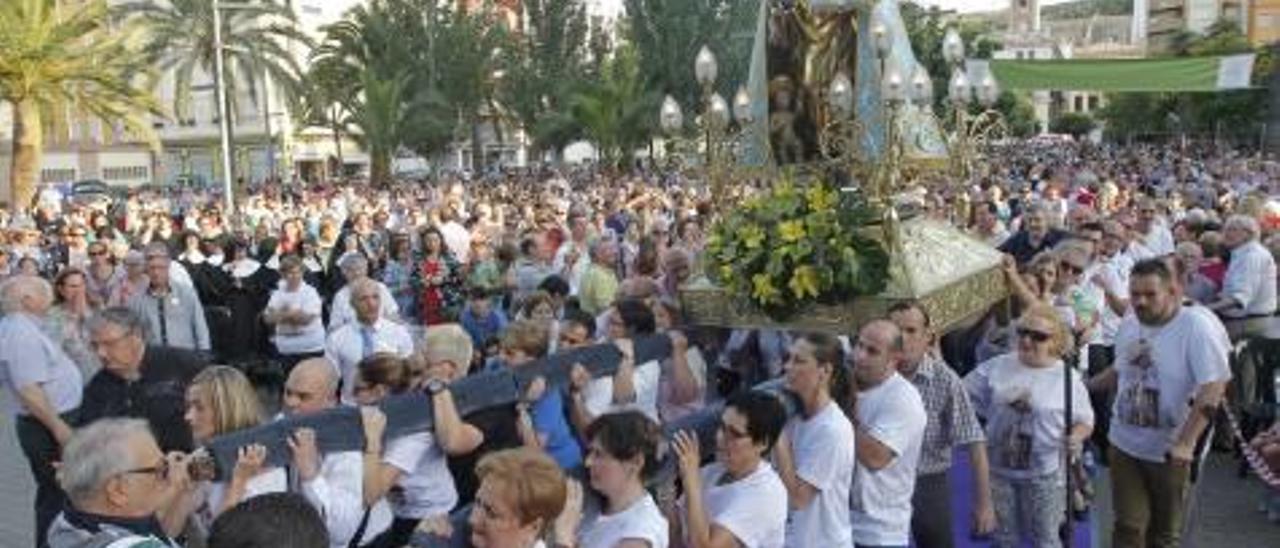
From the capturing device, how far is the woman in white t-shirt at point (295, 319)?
376 inches

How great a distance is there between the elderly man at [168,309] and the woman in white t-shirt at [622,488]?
5378 millimetres

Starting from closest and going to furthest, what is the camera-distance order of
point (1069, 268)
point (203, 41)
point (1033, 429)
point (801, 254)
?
1. point (1033, 429)
2. point (801, 254)
3. point (1069, 268)
4. point (203, 41)

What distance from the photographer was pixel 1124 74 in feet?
52.6

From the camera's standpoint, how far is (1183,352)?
5.39 meters

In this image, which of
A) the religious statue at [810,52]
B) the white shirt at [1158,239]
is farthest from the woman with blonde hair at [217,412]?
the white shirt at [1158,239]

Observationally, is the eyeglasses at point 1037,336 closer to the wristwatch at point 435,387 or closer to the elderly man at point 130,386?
the wristwatch at point 435,387

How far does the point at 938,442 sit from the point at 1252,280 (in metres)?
4.21

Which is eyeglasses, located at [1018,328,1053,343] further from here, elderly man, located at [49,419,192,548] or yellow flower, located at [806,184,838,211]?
elderly man, located at [49,419,192,548]

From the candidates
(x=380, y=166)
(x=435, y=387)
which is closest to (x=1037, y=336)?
(x=435, y=387)

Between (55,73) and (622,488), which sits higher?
(55,73)

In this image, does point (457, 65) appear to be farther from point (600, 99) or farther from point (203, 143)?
point (203, 143)

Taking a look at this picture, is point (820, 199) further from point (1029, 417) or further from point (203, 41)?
point (203, 41)

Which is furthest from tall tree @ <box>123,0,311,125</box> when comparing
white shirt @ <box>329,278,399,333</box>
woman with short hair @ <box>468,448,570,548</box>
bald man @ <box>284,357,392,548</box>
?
woman with short hair @ <box>468,448,570,548</box>

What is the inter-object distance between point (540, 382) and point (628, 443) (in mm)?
1372
